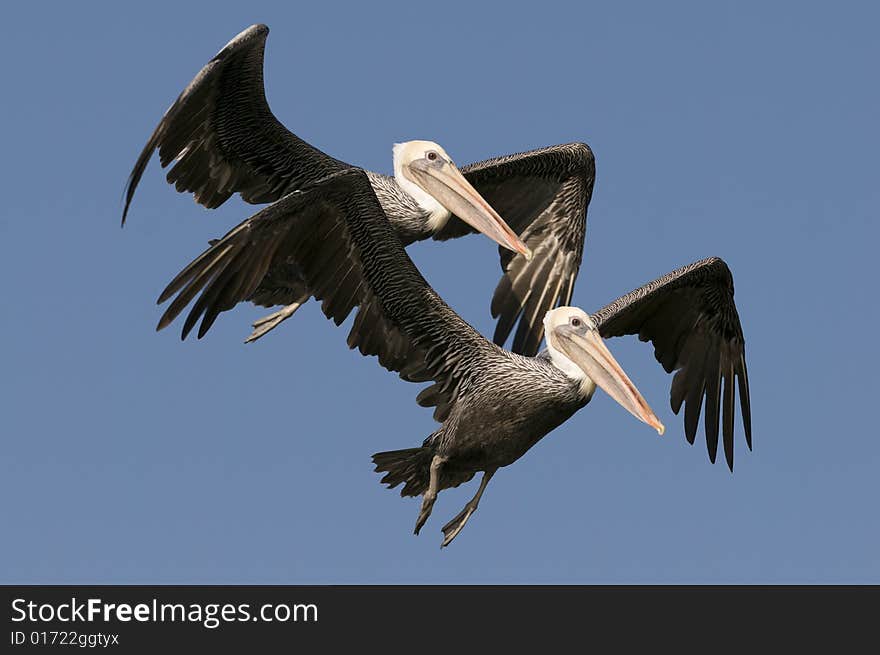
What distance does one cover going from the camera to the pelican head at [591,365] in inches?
577

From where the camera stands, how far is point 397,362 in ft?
48.6

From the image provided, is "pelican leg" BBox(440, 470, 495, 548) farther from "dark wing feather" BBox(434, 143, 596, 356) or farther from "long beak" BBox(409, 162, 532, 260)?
"dark wing feather" BBox(434, 143, 596, 356)

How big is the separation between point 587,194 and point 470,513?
14.2ft

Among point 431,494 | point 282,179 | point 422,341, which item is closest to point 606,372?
point 422,341

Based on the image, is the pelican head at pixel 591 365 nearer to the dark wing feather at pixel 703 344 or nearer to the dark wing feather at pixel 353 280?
the dark wing feather at pixel 353 280

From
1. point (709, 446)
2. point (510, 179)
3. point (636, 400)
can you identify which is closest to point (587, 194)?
point (510, 179)

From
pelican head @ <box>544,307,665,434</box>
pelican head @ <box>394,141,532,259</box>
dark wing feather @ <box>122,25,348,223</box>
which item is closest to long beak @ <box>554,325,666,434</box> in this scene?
pelican head @ <box>544,307,665,434</box>

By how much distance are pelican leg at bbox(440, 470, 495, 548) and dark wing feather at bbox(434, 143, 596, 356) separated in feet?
8.99

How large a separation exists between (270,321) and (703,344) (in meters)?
3.96

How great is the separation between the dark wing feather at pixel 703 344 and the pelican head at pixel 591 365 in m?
2.23

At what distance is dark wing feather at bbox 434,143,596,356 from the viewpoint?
1752 cm

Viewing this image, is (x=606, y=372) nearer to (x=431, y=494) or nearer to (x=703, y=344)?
(x=431, y=494)

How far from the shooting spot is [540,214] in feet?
59.2
